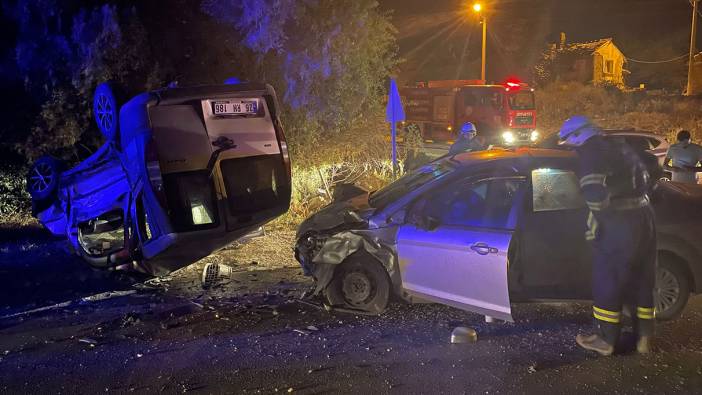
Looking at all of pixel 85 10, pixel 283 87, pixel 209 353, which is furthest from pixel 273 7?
pixel 209 353

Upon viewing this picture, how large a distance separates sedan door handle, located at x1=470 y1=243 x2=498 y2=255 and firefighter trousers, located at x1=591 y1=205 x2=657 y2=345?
2.49ft

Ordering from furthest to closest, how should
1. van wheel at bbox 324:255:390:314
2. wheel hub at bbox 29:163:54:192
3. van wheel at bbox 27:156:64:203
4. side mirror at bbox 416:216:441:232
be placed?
wheel hub at bbox 29:163:54:192
van wheel at bbox 27:156:64:203
van wheel at bbox 324:255:390:314
side mirror at bbox 416:216:441:232

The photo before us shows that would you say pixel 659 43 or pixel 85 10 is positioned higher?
pixel 659 43

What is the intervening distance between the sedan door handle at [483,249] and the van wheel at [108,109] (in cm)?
382

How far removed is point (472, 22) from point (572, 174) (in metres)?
49.1

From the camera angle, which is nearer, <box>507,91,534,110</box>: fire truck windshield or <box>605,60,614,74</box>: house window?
<box>507,91,534,110</box>: fire truck windshield

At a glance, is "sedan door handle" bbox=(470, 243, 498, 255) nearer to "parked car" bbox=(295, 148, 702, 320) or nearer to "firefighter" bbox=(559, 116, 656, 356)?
"parked car" bbox=(295, 148, 702, 320)

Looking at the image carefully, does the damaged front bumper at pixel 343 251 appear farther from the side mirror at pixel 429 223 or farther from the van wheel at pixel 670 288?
the van wheel at pixel 670 288

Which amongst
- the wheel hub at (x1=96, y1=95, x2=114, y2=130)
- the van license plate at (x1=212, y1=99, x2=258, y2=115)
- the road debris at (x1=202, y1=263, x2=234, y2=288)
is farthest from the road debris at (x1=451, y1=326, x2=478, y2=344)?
the wheel hub at (x1=96, y1=95, x2=114, y2=130)

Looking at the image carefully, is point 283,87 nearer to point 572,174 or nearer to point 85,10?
point 85,10

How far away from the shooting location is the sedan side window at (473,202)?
4.88 metres

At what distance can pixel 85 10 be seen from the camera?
30.3 ft

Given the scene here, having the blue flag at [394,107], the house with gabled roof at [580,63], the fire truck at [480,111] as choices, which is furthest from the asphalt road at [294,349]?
the house with gabled roof at [580,63]

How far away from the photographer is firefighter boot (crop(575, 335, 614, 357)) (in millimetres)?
4395
